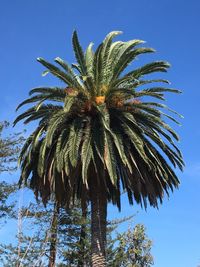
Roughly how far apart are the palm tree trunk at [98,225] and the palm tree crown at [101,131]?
1.46 ft

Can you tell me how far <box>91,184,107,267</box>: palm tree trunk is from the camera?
21875mm

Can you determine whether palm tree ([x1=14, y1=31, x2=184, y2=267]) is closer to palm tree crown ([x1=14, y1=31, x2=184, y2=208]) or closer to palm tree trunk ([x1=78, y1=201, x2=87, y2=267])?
palm tree crown ([x1=14, y1=31, x2=184, y2=208])

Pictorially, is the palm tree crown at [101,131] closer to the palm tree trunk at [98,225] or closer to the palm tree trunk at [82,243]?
the palm tree trunk at [98,225]

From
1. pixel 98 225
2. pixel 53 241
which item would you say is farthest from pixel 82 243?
pixel 98 225

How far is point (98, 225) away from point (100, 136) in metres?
3.96

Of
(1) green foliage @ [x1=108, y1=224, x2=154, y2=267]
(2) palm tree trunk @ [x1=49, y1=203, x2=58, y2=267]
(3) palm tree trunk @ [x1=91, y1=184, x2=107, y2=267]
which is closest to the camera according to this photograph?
(3) palm tree trunk @ [x1=91, y1=184, x2=107, y2=267]

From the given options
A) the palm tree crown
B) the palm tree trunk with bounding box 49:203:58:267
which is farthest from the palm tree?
the palm tree trunk with bounding box 49:203:58:267

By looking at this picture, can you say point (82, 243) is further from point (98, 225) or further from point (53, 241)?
point (98, 225)

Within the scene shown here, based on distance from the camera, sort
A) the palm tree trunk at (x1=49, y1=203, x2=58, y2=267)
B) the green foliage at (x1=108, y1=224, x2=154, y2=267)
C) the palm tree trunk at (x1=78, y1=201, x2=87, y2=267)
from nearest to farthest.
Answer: the palm tree trunk at (x1=49, y1=203, x2=58, y2=267) → the palm tree trunk at (x1=78, y1=201, x2=87, y2=267) → the green foliage at (x1=108, y1=224, x2=154, y2=267)

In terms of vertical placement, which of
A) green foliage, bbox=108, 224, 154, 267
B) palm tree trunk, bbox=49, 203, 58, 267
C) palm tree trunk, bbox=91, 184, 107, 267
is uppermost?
green foliage, bbox=108, 224, 154, 267

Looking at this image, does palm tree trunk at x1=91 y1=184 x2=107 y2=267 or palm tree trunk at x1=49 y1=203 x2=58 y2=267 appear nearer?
palm tree trunk at x1=91 y1=184 x2=107 y2=267

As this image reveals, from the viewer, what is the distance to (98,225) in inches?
889

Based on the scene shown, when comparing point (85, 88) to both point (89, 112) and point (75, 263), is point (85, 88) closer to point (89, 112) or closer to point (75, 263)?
point (89, 112)

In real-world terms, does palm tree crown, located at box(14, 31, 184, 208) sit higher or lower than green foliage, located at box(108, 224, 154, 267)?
lower
